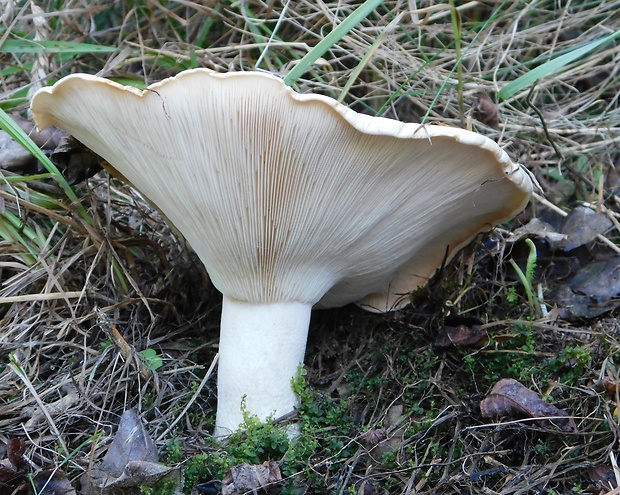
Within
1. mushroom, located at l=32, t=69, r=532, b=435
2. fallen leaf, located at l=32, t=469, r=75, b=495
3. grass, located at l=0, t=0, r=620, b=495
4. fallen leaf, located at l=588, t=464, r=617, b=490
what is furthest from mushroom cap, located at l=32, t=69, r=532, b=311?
fallen leaf, located at l=588, t=464, r=617, b=490

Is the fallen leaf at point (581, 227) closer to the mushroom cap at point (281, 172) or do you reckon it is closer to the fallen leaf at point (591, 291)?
the fallen leaf at point (591, 291)

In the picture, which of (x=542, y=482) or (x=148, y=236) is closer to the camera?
(x=542, y=482)

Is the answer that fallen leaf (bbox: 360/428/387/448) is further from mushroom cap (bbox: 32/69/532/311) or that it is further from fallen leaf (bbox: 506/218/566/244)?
fallen leaf (bbox: 506/218/566/244)

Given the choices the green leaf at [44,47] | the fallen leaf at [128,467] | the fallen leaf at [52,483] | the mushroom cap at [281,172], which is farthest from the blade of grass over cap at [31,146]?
the fallen leaf at [52,483]

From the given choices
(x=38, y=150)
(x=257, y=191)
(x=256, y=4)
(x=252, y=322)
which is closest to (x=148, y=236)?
A: (x=38, y=150)

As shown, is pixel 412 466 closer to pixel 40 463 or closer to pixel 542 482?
pixel 542 482

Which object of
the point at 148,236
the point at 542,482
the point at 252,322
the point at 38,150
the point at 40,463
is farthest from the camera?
the point at 148,236
